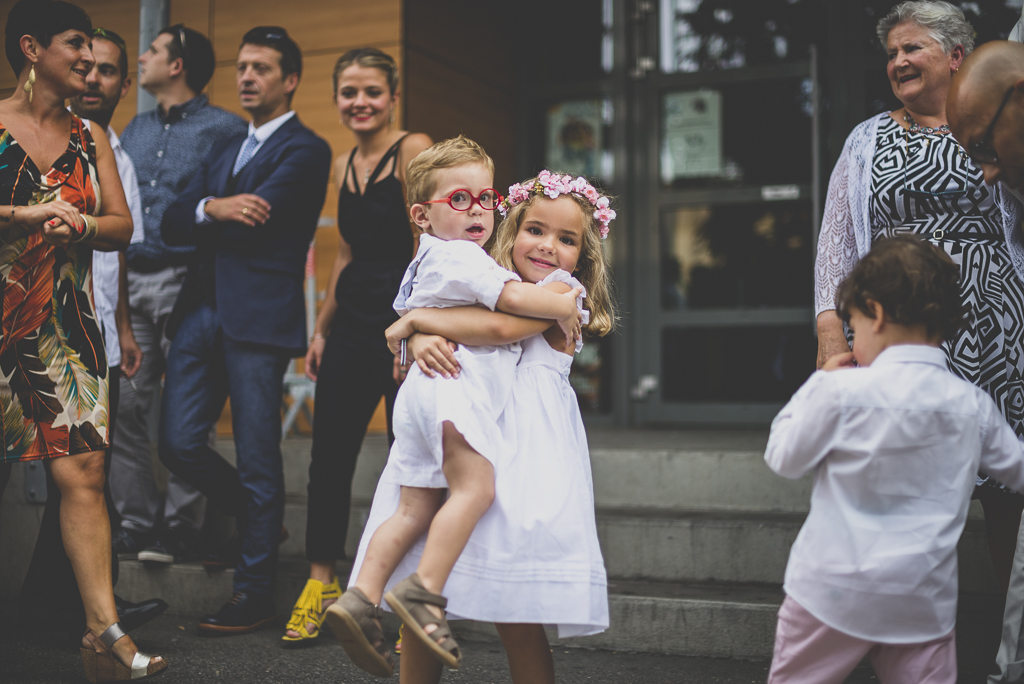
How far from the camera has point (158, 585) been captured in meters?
4.11

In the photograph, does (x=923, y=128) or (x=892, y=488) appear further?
(x=923, y=128)

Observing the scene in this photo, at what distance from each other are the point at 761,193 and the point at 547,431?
443 centimetres

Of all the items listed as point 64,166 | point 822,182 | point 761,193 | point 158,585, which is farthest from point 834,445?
point 761,193

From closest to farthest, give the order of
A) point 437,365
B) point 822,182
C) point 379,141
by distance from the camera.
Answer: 1. point 437,365
2. point 379,141
3. point 822,182

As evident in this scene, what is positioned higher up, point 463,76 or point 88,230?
point 463,76

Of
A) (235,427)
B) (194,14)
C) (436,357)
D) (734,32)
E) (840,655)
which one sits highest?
(194,14)

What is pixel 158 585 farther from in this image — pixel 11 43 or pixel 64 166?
pixel 11 43

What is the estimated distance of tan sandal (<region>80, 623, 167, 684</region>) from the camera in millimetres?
2955

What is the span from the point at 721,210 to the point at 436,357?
4.51 meters

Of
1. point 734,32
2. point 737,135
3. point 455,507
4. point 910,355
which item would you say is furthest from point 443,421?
point 734,32

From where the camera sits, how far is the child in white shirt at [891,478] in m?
1.90

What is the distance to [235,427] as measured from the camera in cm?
367

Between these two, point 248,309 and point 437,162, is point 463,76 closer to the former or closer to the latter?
point 248,309

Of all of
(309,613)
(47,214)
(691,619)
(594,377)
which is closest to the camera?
(47,214)
